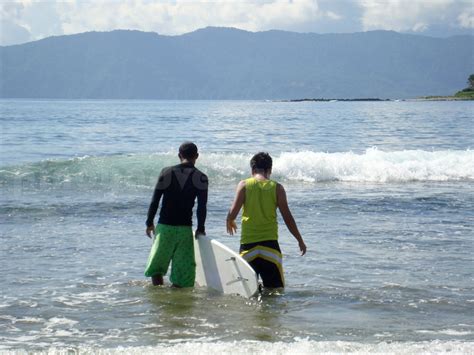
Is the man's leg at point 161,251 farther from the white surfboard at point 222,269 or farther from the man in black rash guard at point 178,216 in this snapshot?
the white surfboard at point 222,269

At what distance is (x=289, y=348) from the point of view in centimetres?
603

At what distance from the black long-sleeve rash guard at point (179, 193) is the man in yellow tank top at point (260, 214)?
45 cm

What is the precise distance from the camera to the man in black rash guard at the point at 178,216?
7879 millimetres

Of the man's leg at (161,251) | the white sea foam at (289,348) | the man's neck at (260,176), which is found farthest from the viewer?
the man's leg at (161,251)

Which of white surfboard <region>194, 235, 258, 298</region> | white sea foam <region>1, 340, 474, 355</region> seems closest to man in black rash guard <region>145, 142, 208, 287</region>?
white surfboard <region>194, 235, 258, 298</region>

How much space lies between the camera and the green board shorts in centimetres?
805

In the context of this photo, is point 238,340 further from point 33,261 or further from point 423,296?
point 33,261

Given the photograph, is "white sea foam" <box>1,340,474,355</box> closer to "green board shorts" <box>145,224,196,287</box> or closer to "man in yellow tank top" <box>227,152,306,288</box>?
"man in yellow tank top" <box>227,152,306,288</box>

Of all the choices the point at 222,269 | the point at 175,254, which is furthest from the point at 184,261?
the point at 222,269

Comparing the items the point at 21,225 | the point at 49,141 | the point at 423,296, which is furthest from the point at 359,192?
the point at 49,141

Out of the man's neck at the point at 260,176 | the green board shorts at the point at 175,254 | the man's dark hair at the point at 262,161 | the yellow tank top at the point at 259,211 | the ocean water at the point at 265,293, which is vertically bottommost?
the ocean water at the point at 265,293

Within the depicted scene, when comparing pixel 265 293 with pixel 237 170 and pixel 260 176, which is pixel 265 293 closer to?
pixel 260 176

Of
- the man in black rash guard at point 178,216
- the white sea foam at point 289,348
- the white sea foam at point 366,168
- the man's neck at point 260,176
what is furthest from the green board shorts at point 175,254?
the white sea foam at point 366,168

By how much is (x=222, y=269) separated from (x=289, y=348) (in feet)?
7.11
